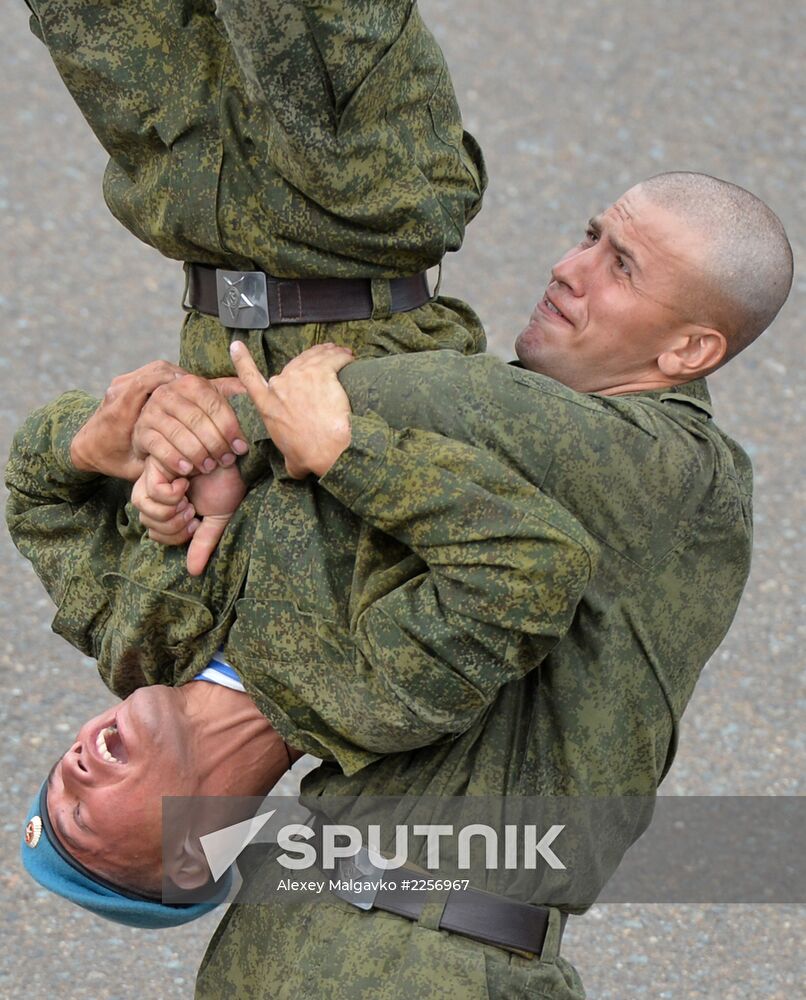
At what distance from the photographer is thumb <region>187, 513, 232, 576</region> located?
1748mm

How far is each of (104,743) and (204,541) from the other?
0.25 m

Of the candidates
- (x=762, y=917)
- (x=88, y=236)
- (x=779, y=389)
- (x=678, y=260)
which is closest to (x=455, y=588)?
(x=678, y=260)

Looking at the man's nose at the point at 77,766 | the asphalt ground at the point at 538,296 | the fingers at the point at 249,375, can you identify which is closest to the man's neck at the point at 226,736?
the man's nose at the point at 77,766

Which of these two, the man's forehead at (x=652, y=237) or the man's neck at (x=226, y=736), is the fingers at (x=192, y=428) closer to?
the man's neck at (x=226, y=736)

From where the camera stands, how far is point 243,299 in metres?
1.76

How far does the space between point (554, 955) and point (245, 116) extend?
0.96m

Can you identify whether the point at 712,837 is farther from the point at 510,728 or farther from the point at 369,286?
the point at 369,286

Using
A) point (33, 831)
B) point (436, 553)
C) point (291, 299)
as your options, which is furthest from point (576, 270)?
point (33, 831)

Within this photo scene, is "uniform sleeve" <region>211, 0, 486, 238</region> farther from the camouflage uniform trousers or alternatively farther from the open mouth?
the camouflage uniform trousers

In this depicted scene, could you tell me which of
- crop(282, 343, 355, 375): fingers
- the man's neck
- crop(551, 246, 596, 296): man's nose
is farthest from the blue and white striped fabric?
crop(551, 246, 596, 296): man's nose

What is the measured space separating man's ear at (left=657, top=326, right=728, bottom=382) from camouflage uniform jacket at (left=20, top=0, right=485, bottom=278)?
268mm

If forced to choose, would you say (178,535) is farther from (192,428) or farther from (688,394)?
(688,394)

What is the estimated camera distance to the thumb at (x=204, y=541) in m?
1.75

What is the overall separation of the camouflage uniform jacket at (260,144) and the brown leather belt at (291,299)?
0.06 ft
